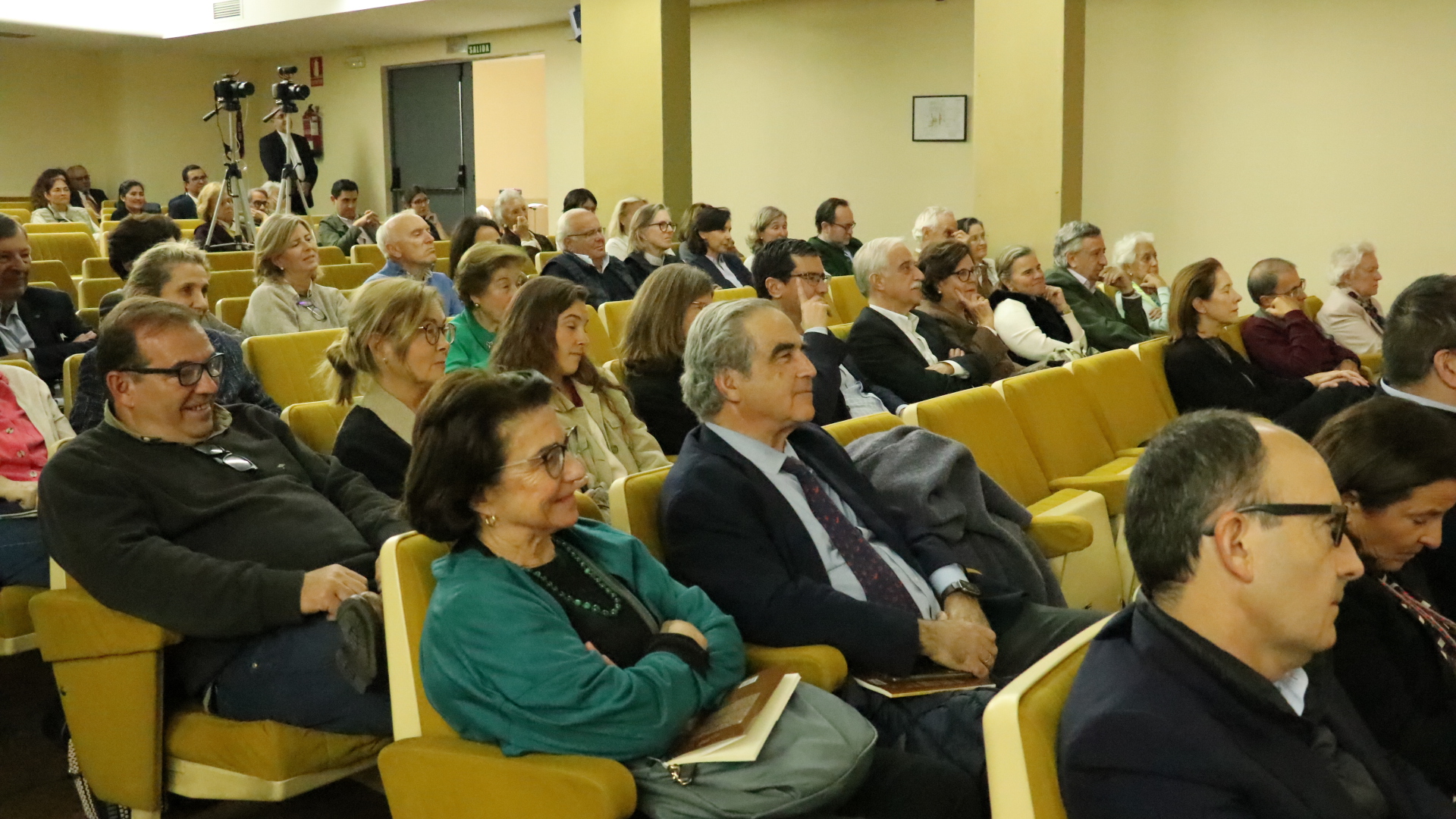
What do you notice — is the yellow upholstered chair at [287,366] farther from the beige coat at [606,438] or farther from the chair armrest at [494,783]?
the chair armrest at [494,783]

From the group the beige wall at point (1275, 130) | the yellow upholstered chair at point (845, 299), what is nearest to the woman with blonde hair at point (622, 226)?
the yellow upholstered chair at point (845, 299)

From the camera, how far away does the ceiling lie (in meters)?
11.3

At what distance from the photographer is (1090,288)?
20.6ft

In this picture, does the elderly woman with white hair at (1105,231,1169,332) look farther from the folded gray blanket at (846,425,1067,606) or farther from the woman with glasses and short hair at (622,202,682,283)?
the folded gray blanket at (846,425,1067,606)

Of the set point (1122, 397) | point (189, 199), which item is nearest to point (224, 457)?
point (1122, 397)

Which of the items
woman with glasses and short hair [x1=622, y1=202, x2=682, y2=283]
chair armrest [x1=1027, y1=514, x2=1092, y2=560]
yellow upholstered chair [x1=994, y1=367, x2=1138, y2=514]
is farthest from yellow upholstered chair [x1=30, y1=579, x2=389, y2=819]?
woman with glasses and short hair [x1=622, y1=202, x2=682, y2=283]

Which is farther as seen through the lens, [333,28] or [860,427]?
[333,28]

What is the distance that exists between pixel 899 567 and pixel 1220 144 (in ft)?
22.8

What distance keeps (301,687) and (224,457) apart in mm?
536

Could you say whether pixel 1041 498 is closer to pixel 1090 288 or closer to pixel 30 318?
pixel 1090 288

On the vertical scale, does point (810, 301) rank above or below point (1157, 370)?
above

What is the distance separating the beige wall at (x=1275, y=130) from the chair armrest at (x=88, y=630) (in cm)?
640

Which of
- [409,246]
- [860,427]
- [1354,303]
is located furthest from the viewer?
[1354,303]

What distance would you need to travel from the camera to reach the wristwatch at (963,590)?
244 cm
